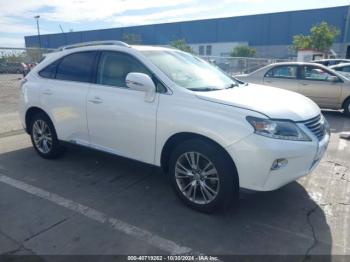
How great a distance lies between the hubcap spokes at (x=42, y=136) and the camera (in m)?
5.04

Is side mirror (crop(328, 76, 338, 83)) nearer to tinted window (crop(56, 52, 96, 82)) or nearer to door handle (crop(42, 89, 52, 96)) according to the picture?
tinted window (crop(56, 52, 96, 82))

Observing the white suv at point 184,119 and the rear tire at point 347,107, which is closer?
the white suv at point 184,119

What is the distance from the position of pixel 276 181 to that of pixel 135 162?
1.72m

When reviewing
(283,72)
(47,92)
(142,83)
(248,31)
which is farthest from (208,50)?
(142,83)

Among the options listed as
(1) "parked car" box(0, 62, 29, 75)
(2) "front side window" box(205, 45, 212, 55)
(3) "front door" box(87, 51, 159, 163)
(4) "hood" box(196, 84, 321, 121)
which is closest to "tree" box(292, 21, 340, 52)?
(1) "parked car" box(0, 62, 29, 75)

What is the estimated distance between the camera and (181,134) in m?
3.43

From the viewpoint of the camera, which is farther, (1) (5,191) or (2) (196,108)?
(1) (5,191)

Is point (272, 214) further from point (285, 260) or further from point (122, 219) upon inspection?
point (122, 219)

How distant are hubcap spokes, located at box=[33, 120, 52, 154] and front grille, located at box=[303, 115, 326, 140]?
378 centimetres

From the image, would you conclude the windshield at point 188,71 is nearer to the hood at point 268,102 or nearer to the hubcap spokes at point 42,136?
the hood at point 268,102

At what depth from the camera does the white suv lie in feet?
9.99

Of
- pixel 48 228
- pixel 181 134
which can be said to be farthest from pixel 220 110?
pixel 48 228

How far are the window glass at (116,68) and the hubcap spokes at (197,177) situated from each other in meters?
1.22

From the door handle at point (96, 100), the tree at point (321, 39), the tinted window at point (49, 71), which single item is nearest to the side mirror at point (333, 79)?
the door handle at point (96, 100)
